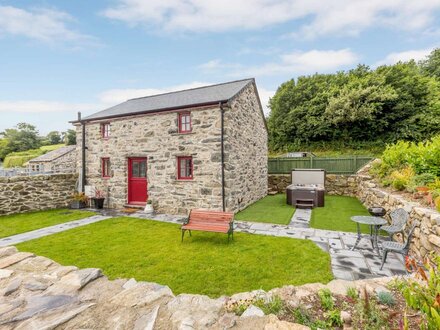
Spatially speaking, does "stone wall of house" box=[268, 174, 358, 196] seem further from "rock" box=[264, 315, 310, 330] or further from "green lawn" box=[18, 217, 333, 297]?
"rock" box=[264, 315, 310, 330]

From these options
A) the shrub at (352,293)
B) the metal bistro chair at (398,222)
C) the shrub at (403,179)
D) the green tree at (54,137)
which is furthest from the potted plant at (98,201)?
the green tree at (54,137)

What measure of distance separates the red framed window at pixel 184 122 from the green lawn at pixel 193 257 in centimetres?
437

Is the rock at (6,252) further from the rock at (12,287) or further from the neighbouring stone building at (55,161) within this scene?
the neighbouring stone building at (55,161)

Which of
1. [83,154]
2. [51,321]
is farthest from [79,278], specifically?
[83,154]

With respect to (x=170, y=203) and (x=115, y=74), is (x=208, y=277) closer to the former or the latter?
(x=170, y=203)

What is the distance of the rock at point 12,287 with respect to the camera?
2162 millimetres

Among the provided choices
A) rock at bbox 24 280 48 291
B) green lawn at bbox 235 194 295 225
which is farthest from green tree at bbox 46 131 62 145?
rock at bbox 24 280 48 291

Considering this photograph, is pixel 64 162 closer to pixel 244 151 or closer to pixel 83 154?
pixel 83 154

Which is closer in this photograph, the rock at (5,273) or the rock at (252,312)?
the rock at (252,312)

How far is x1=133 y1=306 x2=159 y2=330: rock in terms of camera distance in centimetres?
173

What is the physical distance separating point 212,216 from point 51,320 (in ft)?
15.3

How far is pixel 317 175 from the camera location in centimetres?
1218

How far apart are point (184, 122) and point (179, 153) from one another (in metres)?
1.43

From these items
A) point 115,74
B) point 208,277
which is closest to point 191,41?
point 115,74
